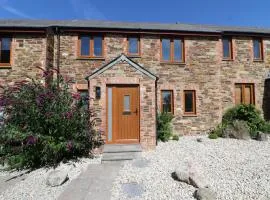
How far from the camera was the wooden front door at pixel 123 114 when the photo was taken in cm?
823

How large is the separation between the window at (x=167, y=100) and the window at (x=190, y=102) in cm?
86

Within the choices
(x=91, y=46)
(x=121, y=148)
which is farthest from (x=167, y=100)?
(x=121, y=148)

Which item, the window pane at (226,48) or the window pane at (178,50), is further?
the window pane at (226,48)

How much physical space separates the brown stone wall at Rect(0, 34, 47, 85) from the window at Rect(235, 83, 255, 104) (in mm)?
11397

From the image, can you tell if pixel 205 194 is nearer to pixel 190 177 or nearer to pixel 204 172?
pixel 190 177

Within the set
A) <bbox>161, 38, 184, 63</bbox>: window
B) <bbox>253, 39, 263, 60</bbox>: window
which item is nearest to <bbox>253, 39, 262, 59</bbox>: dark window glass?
<bbox>253, 39, 263, 60</bbox>: window

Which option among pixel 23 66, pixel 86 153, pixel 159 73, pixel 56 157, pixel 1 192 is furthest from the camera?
pixel 159 73

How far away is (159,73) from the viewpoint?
1227 cm

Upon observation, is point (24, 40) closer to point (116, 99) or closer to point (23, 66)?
point (23, 66)

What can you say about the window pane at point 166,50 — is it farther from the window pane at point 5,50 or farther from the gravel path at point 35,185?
the window pane at point 5,50

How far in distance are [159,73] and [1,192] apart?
9302mm

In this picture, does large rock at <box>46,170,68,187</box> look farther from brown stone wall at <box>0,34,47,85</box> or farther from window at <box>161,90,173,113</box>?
window at <box>161,90,173,113</box>

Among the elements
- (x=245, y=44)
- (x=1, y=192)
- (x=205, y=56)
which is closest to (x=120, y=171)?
(x=1, y=192)

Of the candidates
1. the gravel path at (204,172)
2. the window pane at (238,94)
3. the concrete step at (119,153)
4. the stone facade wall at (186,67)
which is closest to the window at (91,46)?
the stone facade wall at (186,67)
